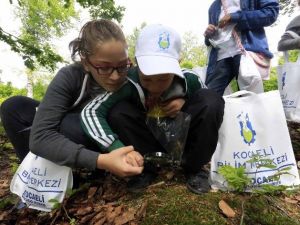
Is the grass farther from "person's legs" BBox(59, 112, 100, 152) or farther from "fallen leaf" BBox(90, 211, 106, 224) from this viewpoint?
"person's legs" BBox(59, 112, 100, 152)

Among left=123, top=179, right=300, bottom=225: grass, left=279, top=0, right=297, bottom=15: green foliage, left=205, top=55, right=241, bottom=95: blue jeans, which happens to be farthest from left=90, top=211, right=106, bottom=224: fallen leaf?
left=279, top=0, right=297, bottom=15: green foliage

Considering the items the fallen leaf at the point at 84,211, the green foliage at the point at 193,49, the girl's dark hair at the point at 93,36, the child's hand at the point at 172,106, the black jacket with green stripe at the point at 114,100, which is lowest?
the green foliage at the point at 193,49

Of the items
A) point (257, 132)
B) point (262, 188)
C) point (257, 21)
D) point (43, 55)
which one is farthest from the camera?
point (43, 55)

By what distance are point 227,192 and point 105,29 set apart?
113 cm

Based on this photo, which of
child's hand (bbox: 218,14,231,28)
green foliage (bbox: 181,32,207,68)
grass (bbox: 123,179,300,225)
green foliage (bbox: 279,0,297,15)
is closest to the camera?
grass (bbox: 123,179,300,225)

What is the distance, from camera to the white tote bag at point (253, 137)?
1873mm

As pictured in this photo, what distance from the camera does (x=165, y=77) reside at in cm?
176

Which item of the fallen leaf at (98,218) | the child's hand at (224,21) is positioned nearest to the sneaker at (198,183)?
the fallen leaf at (98,218)

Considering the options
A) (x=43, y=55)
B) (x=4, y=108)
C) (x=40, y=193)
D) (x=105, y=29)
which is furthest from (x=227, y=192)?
(x=43, y=55)

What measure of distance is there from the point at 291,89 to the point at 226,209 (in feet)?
5.42

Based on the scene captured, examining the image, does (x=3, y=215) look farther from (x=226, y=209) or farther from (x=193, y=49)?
(x=193, y=49)

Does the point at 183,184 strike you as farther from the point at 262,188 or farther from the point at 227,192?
the point at 262,188

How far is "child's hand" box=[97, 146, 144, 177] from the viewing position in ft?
5.14

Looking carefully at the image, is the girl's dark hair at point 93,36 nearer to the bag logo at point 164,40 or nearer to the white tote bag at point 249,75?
the bag logo at point 164,40
